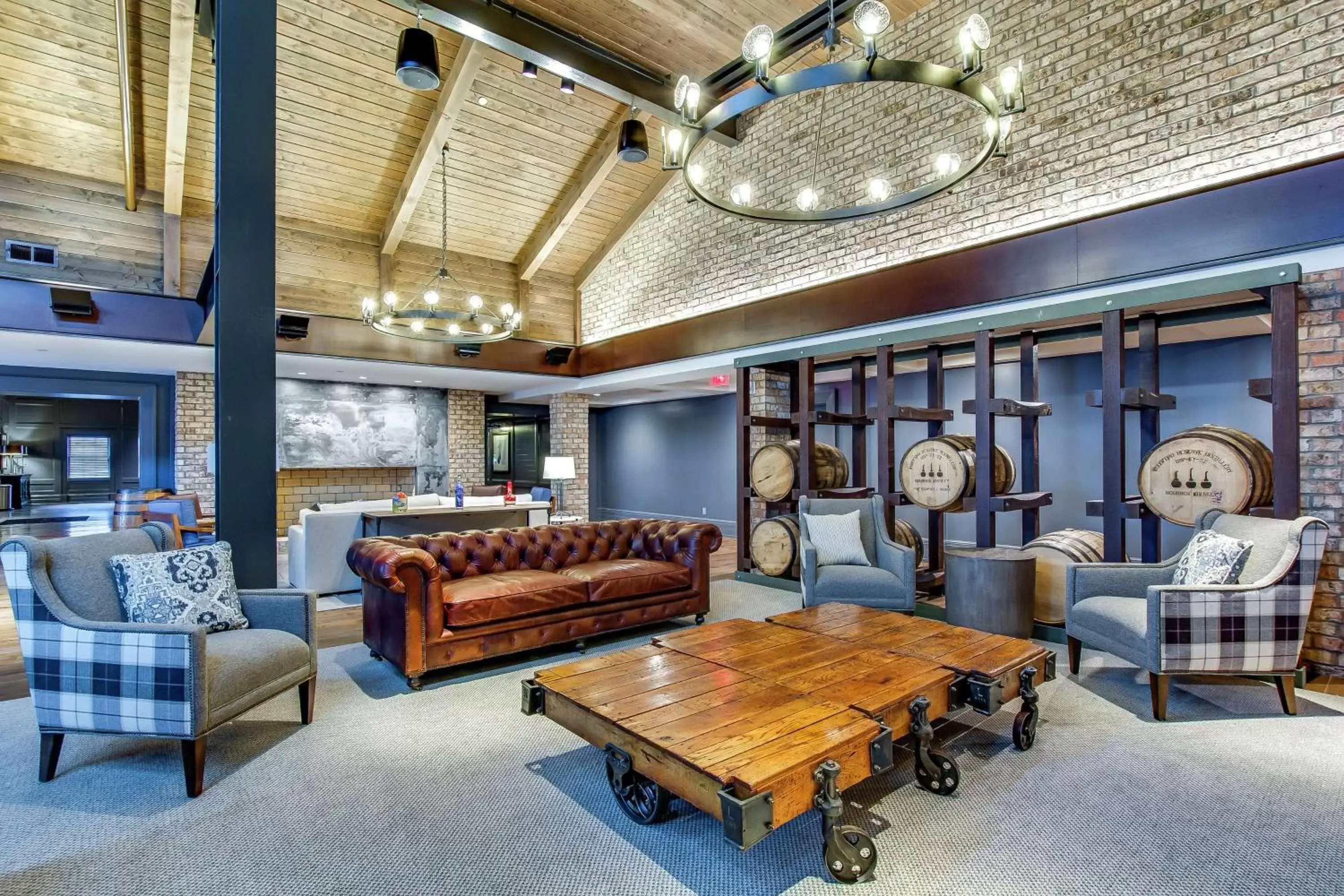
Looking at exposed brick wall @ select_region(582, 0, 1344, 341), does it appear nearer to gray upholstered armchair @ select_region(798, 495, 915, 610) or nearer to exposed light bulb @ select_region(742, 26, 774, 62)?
gray upholstered armchair @ select_region(798, 495, 915, 610)

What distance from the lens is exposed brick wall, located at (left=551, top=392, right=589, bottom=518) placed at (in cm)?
1012

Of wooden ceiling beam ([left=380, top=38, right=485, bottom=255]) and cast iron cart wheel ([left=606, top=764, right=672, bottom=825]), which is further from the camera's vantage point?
wooden ceiling beam ([left=380, top=38, right=485, bottom=255])

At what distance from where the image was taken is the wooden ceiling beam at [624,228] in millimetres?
8203

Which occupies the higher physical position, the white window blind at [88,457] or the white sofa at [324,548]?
the white window blind at [88,457]

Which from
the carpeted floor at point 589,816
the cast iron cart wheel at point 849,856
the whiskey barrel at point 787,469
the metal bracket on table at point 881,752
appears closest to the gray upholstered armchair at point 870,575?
the whiskey barrel at point 787,469

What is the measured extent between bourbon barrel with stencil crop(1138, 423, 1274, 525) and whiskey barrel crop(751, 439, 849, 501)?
7.99 feet

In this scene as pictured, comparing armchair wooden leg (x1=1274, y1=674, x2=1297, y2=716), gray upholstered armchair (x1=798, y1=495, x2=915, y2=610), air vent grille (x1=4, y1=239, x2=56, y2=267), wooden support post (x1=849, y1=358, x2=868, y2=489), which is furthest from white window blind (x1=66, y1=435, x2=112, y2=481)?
armchair wooden leg (x1=1274, y1=674, x2=1297, y2=716)

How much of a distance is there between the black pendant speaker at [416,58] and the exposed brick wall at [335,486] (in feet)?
22.5

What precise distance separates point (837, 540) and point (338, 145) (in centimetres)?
635

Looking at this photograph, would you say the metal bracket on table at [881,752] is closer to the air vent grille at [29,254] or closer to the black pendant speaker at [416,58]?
the black pendant speaker at [416,58]

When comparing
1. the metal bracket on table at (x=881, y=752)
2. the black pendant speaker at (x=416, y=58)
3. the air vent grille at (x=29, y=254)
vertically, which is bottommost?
the metal bracket on table at (x=881, y=752)

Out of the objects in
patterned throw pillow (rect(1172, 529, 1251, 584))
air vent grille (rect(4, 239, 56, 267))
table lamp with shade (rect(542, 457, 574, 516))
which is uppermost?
air vent grille (rect(4, 239, 56, 267))

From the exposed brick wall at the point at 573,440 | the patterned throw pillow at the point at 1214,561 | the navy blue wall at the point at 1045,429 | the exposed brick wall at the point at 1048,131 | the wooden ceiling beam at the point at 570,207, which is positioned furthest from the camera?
the exposed brick wall at the point at 573,440

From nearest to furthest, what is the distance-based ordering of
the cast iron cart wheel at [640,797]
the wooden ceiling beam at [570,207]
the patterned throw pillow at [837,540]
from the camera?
1. the cast iron cart wheel at [640,797]
2. the patterned throw pillow at [837,540]
3. the wooden ceiling beam at [570,207]
